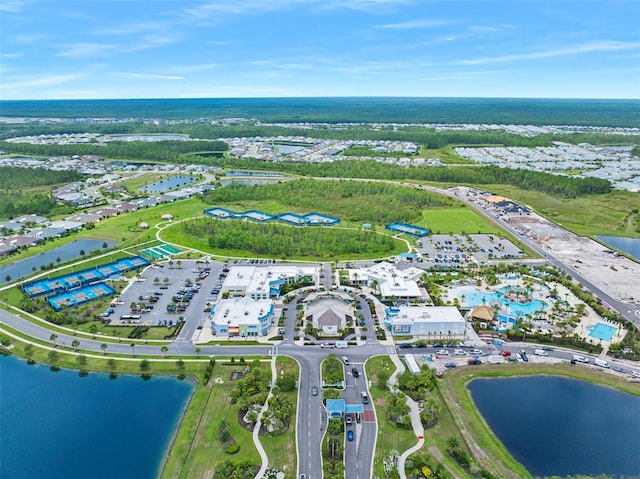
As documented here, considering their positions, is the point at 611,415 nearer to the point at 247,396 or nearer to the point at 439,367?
the point at 439,367

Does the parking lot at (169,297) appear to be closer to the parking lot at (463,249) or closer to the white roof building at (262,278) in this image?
the white roof building at (262,278)

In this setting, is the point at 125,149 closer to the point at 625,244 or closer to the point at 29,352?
the point at 29,352

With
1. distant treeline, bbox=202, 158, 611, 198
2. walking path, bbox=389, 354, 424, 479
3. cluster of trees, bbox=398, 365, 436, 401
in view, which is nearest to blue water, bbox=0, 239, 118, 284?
walking path, bbox=389, 354, 424, 479

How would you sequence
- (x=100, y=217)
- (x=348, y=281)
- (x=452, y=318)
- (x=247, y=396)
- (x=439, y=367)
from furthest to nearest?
(x=100, y=217) → (x=348, y=281) → (x=452, y=318) → (x=439, y=367) → (x=247, y=396)

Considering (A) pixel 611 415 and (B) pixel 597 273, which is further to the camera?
(B) pixel 597 273

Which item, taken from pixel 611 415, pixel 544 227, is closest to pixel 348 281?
pixel 611 415

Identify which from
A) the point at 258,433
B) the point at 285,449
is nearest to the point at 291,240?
the point at 258,433
